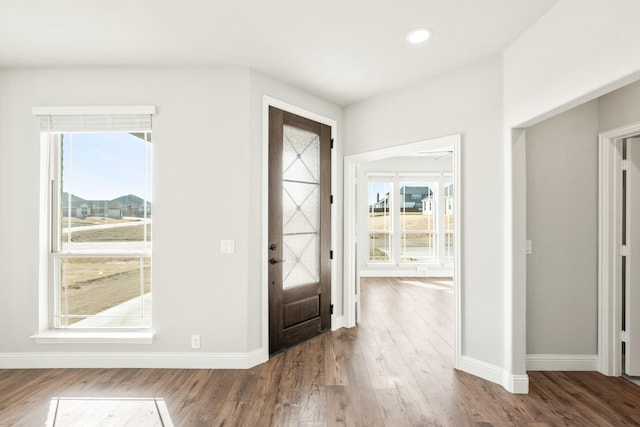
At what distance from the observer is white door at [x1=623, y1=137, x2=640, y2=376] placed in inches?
106

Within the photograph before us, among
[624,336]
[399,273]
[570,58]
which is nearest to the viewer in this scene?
[570,58]

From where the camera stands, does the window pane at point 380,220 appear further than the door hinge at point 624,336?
Yes

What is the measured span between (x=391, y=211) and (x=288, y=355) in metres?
4.78

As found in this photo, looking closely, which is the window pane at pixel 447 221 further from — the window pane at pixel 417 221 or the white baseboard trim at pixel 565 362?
the white baseboard trim at pixel 565 362

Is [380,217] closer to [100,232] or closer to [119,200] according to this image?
[119,200]

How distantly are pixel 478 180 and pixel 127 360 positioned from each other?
3.53 m

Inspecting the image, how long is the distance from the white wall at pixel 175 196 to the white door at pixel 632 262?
329 centimetres

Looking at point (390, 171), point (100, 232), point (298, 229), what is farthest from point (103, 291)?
point (390, 171)

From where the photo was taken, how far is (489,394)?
8.06ft

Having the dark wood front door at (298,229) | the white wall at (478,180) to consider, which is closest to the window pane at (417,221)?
the dark wood front door at (298,229)

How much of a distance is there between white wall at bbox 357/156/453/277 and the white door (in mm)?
4402

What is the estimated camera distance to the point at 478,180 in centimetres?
278

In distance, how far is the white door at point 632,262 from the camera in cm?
271

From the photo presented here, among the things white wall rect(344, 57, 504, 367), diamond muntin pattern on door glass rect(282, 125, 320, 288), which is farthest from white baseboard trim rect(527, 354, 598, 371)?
diamond muntin pattern on door glass rect(282, 125, 320, 288)
